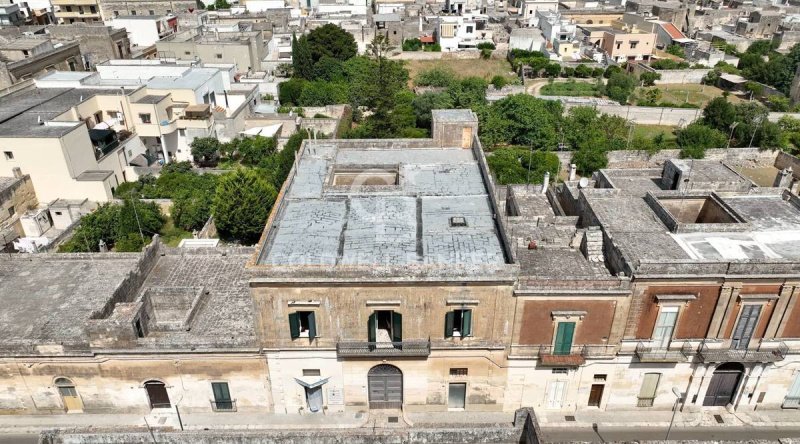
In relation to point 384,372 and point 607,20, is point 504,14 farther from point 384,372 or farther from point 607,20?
point 384,372

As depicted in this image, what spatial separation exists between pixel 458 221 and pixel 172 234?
30.9 metres

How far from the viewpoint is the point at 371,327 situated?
94.0ft

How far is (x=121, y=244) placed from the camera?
45.5 metres

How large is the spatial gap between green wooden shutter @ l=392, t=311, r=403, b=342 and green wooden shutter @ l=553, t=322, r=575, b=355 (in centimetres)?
846

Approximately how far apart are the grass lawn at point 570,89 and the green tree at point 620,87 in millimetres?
2321

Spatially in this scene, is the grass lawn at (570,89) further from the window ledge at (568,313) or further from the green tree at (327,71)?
the window ledge at (568,313)

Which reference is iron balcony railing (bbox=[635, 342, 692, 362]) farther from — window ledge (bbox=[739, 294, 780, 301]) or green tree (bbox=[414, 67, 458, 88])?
green tree (bbox=[414, 67, 458, 88])

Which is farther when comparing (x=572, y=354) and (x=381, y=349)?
(x=572, y=354)

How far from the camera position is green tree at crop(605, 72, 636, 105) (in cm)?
8600

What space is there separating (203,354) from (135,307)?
472 centimetres

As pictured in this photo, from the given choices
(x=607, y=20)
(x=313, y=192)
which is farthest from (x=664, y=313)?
(x=607, y=20)

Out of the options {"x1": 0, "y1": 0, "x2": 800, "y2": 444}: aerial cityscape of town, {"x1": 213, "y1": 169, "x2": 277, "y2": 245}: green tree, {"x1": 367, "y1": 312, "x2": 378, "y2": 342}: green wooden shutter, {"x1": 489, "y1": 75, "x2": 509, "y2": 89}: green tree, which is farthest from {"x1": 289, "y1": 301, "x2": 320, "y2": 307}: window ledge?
{"x1": 489, "y1": 75, "x2": 509, "y2": 89}: green tree

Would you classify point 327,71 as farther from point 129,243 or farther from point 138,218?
point 129,243

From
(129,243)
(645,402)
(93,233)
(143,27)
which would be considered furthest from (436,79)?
(645,402)
